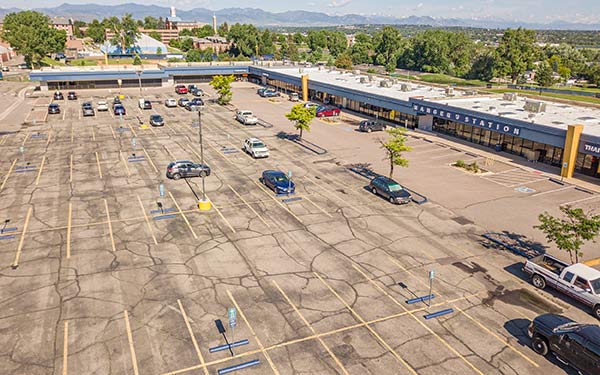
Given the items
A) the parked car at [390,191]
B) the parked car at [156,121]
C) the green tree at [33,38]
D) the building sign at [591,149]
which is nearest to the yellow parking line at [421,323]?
the parked car at [390,191]

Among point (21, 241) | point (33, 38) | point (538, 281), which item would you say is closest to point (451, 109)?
point (538, 281)

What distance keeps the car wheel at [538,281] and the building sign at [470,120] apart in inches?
1031

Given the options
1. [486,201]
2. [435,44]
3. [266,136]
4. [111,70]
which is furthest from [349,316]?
[435,44]

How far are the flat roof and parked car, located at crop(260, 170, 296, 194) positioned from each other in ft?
84.1

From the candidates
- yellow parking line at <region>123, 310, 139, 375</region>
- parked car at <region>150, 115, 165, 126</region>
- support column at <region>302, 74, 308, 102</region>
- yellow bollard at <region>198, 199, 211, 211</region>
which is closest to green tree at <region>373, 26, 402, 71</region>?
support column at <region>302, 74, 308, 102</region>

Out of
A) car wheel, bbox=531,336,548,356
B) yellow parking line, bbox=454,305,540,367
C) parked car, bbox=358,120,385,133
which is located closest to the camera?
yellow parking line, bbox=454,305,540,367

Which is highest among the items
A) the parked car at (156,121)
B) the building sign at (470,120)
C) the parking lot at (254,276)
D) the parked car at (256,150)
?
the building sign at (470,120)

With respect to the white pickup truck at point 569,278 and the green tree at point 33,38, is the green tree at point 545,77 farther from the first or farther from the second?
the green tree at point 33,38

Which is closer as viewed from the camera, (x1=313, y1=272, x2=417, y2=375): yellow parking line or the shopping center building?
(x1=313, y1=272, x2=417, y2=375): yellow parking line

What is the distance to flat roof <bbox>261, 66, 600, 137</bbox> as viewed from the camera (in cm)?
4537

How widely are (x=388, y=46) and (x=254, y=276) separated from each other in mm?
169223

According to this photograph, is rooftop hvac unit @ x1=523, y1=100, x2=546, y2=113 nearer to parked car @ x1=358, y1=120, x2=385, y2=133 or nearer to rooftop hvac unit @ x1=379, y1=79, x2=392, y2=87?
parked car @ x1=358, y1=120, x2=385, y2=133

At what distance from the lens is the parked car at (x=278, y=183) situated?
114 ft

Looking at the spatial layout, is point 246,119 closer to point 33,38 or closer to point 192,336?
point 192,336
